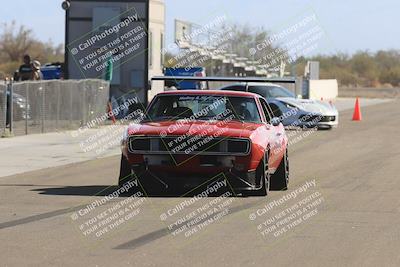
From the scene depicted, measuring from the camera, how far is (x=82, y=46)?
102 feet

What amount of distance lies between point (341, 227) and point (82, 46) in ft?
73.7

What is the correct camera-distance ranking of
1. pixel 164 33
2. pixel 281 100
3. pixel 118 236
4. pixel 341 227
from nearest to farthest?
pixel 118 236 < pixel 341 227 < pixel 281 100 < pixel 164 33

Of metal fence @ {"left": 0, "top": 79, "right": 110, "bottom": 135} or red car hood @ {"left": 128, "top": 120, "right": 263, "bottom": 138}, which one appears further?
metal fence @ {"left": 0, "top": 79, "right": 110, "bottom": 135}

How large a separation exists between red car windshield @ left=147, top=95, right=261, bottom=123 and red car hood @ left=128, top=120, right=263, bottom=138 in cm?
42

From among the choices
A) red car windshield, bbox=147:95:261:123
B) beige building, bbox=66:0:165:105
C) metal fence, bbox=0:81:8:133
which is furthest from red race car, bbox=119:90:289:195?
beige building, bbox=66:0:165:105

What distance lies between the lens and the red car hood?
11367 millimetres

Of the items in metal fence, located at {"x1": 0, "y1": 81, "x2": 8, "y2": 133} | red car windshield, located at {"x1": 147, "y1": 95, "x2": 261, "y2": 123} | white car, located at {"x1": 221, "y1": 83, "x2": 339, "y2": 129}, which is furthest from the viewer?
white car, located at {"x1": 221, "y1": 83, "x2": 339, "y2": 129}

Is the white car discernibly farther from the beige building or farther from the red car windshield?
the red car windshield

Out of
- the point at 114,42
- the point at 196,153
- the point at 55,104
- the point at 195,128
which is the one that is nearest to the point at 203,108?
the point at 195,128

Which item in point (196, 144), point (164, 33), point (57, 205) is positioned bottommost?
point (57, 205)

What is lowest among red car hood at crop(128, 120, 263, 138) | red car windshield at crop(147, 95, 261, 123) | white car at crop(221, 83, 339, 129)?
white car at crop(221, 83, 339, 129)

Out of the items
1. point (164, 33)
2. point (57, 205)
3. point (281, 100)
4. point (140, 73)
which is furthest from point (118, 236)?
point (164, 33)

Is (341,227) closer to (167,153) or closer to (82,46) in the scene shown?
(167,153)

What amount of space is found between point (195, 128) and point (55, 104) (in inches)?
564
